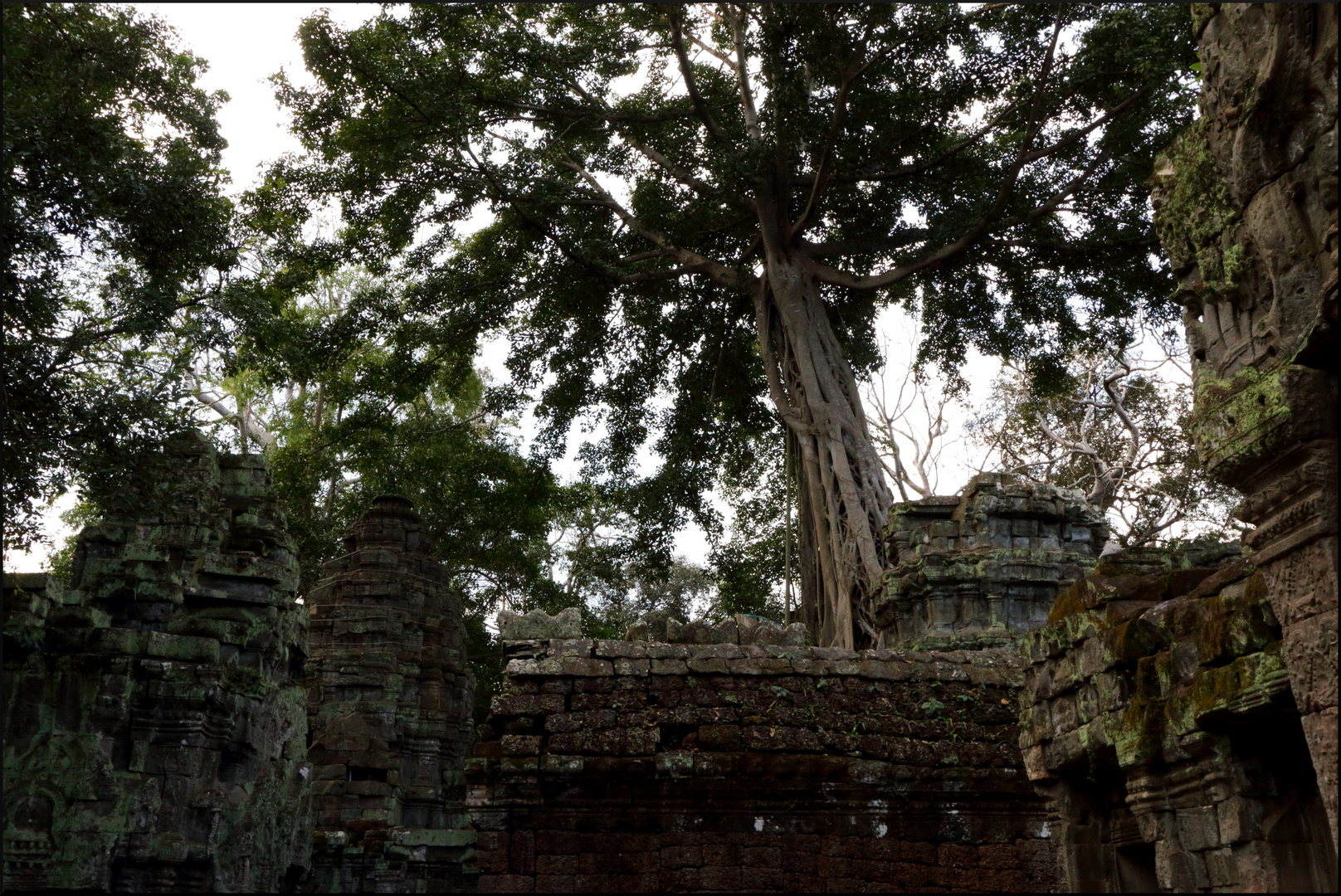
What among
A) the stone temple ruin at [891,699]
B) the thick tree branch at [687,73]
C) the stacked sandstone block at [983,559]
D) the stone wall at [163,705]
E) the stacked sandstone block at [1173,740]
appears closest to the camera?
the stone temple ruin at [891,699]

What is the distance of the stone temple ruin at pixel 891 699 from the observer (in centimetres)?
354

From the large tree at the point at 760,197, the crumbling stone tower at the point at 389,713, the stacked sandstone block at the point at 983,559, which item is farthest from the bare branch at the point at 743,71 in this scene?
the crumbling stone tower at the point at 389,713

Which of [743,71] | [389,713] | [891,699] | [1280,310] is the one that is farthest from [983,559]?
[743,71]

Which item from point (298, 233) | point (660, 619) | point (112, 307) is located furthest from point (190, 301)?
point (298, 233)

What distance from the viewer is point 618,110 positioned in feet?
53.0

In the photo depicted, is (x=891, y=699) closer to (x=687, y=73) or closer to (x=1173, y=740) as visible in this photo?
(x=1173, y=740)

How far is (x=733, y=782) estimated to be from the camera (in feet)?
20.5

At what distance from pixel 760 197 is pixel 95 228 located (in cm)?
934

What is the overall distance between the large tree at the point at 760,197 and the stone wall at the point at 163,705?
6.33m

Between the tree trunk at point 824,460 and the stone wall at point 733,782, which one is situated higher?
the tree trunk at point 824,460

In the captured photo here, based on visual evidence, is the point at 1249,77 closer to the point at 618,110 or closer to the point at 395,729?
the point at 395,729

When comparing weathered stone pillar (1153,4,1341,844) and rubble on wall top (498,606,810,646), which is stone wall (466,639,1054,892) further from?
weathered stone pillar (1153,4,1341,844)

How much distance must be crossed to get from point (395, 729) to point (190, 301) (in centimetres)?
676

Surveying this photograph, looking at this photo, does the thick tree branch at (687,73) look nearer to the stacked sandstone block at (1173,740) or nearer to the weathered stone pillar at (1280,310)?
the stacked sandstone block at (1173,740)
